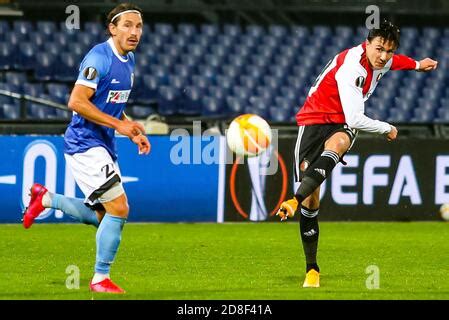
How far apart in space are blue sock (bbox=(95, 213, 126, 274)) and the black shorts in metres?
1.75

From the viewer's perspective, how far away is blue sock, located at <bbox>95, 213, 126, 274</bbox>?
7699 millimetres

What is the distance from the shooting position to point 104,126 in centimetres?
785

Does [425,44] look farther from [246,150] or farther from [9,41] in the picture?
[246,150]

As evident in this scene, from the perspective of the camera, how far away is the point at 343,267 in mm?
9961

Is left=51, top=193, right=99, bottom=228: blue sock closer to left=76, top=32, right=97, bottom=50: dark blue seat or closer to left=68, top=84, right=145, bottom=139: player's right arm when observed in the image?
left=68, top=84, right=145, bottom=139: player's right arm

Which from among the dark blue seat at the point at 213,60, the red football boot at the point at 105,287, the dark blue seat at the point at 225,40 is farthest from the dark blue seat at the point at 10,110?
the red football boot at the point at 105,287

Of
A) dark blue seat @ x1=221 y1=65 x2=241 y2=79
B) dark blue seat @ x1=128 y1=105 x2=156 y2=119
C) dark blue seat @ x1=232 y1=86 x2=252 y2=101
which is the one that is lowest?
dark blue seat @ x1=128 y1=105 x2=156 y2=119

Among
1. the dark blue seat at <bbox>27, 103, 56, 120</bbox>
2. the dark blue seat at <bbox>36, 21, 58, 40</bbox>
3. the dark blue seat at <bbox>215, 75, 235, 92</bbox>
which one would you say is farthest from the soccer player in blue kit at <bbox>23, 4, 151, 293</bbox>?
the dark blue seat at <bbox>36, 21, 58, 40</bbox>

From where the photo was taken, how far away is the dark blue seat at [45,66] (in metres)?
18.9

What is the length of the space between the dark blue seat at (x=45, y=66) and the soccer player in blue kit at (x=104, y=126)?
11017mm

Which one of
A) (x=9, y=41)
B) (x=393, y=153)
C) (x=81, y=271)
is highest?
(x=9, y=41)

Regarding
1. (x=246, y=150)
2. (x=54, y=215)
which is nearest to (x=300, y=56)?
(x=54, y=215)

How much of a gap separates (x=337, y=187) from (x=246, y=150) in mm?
3241

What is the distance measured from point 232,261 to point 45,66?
31.3ft
